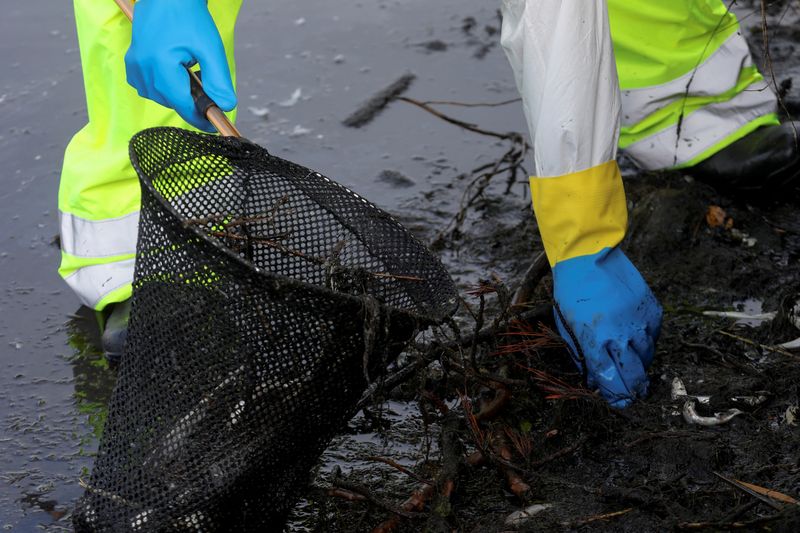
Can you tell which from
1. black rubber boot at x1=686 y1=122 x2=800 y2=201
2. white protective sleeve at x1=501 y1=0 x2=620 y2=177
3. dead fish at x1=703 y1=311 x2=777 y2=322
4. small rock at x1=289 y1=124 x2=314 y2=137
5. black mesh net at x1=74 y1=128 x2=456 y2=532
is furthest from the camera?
small rock at x1=289 y1=124 x2=314 y2=137

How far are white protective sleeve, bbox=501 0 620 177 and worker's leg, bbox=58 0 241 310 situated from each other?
3.58ft

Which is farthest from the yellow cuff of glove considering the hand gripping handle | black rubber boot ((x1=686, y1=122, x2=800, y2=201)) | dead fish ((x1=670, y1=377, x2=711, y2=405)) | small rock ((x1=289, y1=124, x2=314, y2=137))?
small rock ((x1=289, y1=124, x2=314, y2=137))

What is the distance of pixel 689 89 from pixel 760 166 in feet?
1.25

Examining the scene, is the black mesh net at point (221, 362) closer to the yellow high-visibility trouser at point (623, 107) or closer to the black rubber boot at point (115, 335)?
the black rubber boot at point (115, 335)

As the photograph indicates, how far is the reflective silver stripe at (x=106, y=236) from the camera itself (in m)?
2.97

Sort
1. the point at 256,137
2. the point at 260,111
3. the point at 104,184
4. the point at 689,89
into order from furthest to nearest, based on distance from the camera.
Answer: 1. the point at 260,111
2. the point at 256,137
3. the point at 689,89
4. the point at 104,184

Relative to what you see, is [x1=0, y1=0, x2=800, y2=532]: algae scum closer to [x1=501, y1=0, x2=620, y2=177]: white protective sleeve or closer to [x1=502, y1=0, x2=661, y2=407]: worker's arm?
[x1=502, y1=0, x2=661, y2=407]: worker's arm

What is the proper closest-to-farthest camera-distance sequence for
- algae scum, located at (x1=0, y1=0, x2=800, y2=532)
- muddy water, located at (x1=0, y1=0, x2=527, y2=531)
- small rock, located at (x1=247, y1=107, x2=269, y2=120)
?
algae scum, located at (x1=0, y1=0, x2=800, y2=532)
muddy water, located at (x1=0, y1=0, x2=527, y2=531)
small rock, located at (x1=247, y1=107, x2=269, y2=120)

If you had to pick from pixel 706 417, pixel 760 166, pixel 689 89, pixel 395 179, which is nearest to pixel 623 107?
pixel 689 89

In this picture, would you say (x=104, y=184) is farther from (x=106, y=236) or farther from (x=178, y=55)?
(x=178, y=55)

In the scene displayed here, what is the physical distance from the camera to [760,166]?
10.7ft

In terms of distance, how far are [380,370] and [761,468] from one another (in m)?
0.87

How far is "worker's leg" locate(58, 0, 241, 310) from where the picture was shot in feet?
9.44

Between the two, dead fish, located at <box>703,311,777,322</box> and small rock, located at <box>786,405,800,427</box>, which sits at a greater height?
small rock, located at <box>786,405,800,427</box>
